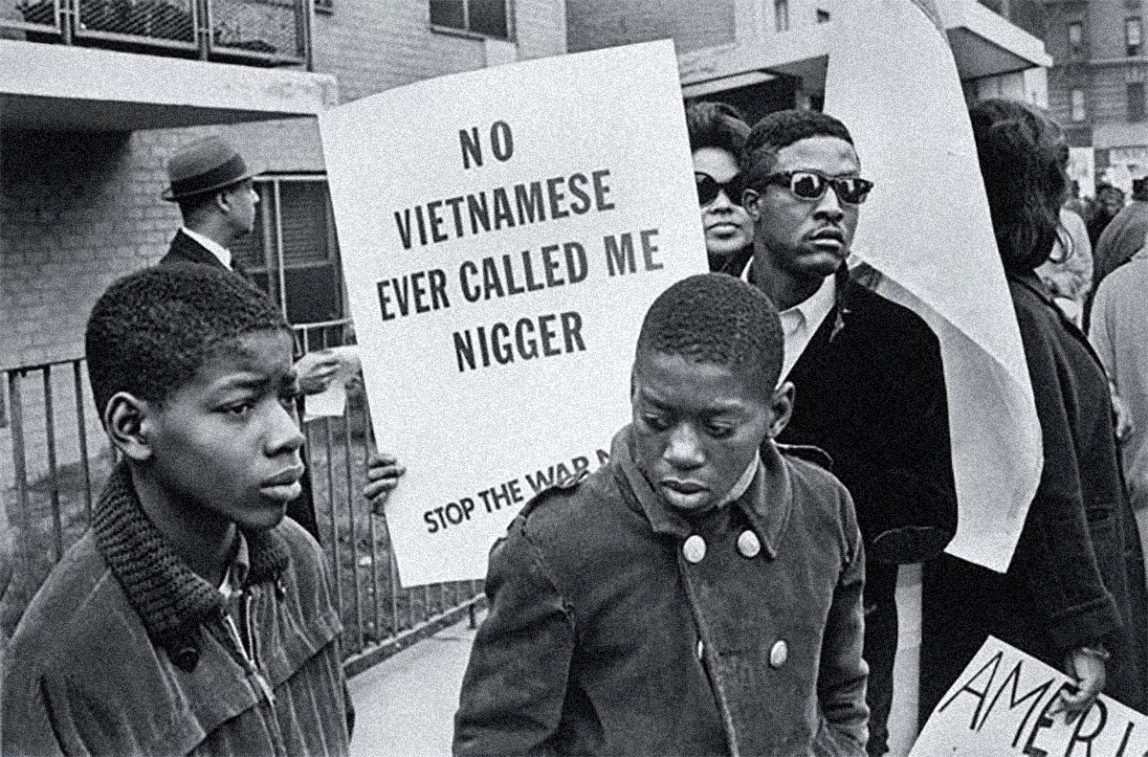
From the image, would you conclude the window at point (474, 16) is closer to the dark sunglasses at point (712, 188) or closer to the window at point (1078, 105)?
the dark sunglasses at point (712, 188)

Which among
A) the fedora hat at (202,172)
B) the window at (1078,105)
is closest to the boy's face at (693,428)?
the fedora hat at (202,172)

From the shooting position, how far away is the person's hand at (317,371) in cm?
382

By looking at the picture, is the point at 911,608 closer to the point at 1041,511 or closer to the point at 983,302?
the point at 1041,511

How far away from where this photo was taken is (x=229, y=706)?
5.92 ft

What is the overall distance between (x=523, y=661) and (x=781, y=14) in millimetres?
21182

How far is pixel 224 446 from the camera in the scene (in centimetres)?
187

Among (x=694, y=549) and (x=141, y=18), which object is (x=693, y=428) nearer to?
(x=694, y=549)

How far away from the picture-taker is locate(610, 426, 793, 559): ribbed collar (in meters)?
2.03

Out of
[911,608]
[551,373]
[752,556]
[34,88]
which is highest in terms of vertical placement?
[34,88]

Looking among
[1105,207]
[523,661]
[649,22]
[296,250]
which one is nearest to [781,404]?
[523,661]

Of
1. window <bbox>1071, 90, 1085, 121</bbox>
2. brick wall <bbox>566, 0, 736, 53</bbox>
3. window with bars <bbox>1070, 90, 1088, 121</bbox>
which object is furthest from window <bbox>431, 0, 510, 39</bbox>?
window <bbox>1071, 90, 1085, 121</bbox>

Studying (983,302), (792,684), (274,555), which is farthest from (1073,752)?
(274,555)

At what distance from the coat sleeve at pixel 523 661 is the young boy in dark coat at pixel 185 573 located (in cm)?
24

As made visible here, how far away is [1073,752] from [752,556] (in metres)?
1.44
